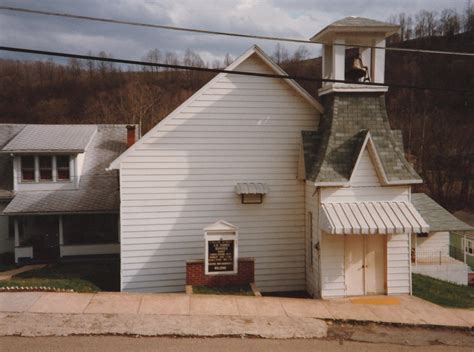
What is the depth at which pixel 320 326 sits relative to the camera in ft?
33.7

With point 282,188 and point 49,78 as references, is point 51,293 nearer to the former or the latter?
point 282,188

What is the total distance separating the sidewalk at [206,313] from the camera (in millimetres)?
9578

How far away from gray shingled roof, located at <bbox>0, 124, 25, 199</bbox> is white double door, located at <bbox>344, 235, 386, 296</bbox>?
56.5 ft

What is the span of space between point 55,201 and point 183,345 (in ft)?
48.8

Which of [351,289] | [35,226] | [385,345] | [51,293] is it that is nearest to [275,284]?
[351,289]

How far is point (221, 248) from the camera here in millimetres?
13250

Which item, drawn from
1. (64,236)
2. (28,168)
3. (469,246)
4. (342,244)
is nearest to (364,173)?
(342,244)

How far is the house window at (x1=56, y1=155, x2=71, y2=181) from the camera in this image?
2241cm

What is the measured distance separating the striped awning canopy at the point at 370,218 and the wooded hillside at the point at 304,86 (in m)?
36.7

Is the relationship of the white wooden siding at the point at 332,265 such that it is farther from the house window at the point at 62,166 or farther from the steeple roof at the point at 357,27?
the house window at the point at 62,166

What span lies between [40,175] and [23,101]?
49.8 metres

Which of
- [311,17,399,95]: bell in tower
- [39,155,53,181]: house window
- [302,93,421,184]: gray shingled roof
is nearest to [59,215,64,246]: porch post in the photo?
[39,155,53,181]: house window

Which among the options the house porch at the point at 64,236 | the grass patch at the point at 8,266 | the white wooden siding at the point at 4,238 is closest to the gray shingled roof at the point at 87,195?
the house porch at the point at 64,236

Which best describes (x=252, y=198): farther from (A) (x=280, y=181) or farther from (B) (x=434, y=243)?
(B) (x=434, y=243)
